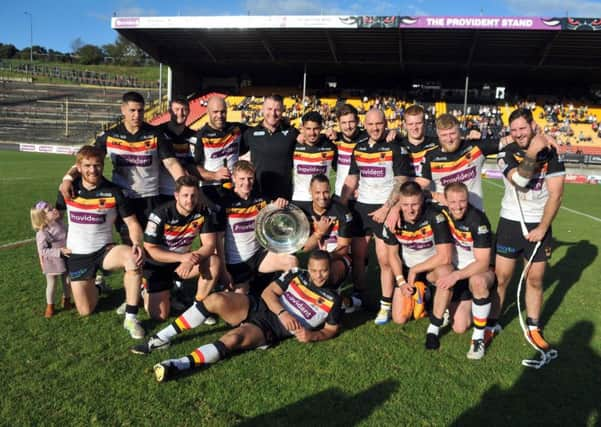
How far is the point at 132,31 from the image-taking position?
93.0 ft

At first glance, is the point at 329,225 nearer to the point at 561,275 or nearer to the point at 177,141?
the point at 177,141

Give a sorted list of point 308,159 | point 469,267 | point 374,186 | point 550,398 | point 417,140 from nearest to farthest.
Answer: point 550,398
point 469,267
point 417,140
point 374,186
point 308,159

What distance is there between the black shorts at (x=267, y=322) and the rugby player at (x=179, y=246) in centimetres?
52

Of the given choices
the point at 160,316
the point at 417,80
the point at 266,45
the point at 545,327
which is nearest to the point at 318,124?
the point at 160,316

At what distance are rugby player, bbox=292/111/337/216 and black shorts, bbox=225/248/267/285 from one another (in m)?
0.75

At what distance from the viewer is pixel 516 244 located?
4258 millimetres

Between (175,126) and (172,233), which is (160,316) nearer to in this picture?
(172,233)

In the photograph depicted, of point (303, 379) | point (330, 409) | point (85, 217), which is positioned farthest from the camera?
point (85, 217)

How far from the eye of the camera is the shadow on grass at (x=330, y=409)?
2.90 m

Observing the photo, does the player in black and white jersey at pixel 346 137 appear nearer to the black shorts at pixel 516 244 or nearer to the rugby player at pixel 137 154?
the black shorts at pixel 516 244

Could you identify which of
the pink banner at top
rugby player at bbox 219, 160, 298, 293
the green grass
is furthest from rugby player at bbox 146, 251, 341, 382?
the pink banner at top

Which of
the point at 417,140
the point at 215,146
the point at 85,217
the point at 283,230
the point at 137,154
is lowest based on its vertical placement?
the point at 283,230

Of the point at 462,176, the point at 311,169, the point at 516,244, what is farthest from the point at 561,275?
the point at 311,169

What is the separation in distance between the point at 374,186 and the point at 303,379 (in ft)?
7.80
